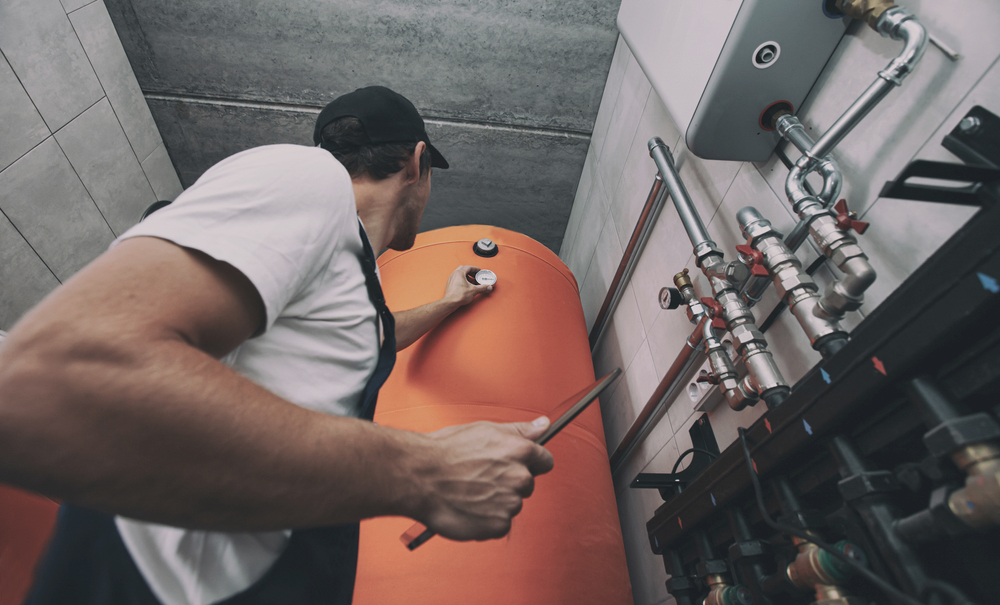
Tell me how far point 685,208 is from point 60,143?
1.94 meters

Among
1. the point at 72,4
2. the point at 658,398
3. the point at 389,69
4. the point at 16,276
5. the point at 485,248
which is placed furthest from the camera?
the point at 389,69

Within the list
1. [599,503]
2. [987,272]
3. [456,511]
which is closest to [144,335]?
[456,511]

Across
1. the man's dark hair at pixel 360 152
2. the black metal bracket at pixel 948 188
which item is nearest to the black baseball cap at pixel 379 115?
the man's dark hair at pixel 360 152

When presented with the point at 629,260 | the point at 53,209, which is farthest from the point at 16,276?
the point at 629,260

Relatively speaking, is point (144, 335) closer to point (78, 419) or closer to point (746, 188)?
point (78, 419)

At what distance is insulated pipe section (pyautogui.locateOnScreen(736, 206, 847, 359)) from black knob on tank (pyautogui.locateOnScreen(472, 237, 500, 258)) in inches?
27.5

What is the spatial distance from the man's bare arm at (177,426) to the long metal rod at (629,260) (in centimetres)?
93

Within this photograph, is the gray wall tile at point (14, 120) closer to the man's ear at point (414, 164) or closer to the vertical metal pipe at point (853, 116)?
the man's ear at point (414, 164)

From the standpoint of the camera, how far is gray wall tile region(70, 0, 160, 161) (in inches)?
62.2

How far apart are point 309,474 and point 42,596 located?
36 centimetres

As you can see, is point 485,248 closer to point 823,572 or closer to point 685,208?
point 685,208

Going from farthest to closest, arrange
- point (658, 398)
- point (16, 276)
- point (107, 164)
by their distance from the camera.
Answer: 1. point (107, 164)
2. point (16, 276)
3. point (658, 398)

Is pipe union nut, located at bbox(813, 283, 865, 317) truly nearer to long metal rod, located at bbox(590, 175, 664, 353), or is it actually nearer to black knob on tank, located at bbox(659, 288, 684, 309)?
black knob on tank, located at bbox(659, 288, 684, 309)

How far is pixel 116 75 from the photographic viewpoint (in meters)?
1.70
